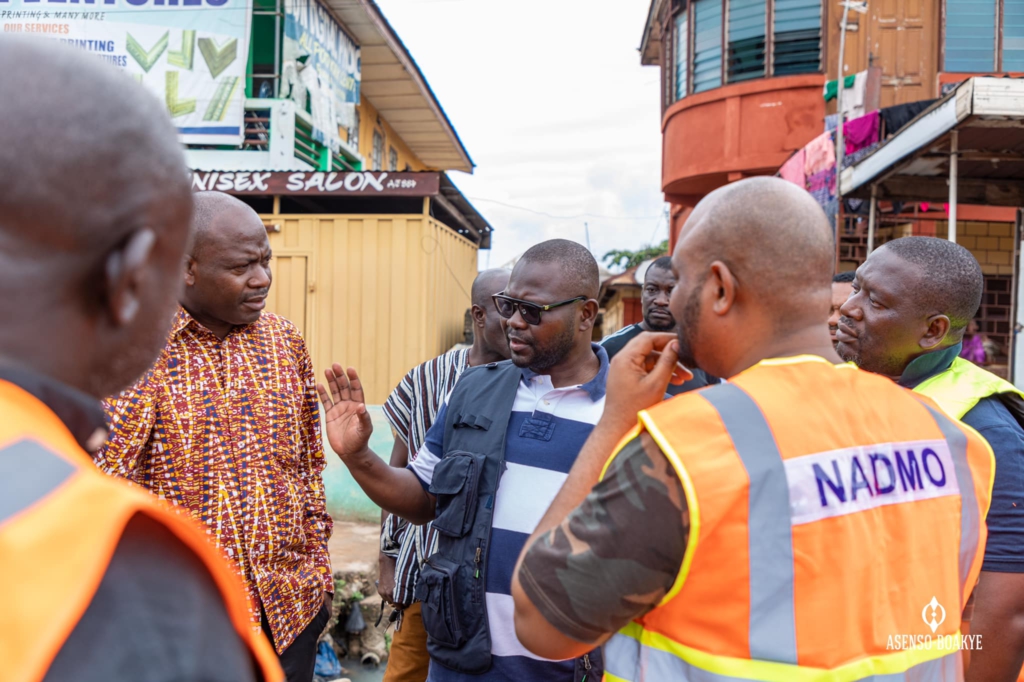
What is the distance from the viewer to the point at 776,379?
1.38 m

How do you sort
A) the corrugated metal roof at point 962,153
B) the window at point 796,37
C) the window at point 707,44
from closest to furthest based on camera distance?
the corrugated metal roof at point 962,153 → the window at point 796,37 → the window at point 707,44

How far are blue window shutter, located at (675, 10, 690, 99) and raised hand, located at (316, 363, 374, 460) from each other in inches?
512

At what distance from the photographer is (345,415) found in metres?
2.41

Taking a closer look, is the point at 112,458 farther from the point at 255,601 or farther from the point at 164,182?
the point at 164,182

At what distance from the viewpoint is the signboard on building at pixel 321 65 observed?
10312 millimetres

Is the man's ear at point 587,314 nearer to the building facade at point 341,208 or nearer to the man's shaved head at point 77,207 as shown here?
the man's shaved head at point 77,207

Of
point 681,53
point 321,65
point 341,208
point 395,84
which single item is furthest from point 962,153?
point 395,84

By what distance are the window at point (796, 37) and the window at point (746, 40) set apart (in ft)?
0.78

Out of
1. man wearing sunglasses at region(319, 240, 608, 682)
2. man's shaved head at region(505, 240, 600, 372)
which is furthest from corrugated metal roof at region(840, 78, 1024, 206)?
man wearing sunglasses at region(319, 240, 608, 682)

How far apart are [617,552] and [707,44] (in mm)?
13824

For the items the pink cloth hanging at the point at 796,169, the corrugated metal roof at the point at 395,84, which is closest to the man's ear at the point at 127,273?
the pink cloth hanging at the point at 796,169

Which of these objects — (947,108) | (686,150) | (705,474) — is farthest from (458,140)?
(705,474)

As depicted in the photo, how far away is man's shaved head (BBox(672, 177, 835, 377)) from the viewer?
144 centimetres

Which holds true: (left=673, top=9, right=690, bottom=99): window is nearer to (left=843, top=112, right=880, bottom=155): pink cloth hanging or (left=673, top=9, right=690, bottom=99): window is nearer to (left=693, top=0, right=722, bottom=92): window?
(left=693, top=0, right=722, bottom=92): window
